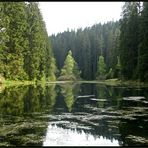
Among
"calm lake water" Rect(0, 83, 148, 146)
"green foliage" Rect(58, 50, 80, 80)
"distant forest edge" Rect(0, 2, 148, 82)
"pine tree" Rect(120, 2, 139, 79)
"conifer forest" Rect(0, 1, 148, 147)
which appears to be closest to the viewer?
"calm lake water" Rect(0, 83, 148, 146)

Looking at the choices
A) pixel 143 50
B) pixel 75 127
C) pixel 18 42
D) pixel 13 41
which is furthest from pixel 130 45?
pixel 75 127

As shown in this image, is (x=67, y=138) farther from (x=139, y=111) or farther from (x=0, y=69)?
(x=0, y=69)

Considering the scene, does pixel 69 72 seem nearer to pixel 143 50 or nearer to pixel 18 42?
pixel 18 42

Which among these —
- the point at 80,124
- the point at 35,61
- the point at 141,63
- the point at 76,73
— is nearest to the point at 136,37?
the point at 141,63

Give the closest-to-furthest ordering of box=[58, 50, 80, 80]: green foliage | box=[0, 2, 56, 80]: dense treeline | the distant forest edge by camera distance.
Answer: the distant forest edge
box=[0, 2, 56, 80]: dense treeline
box=[58, 50, 80, 80]: green foliage

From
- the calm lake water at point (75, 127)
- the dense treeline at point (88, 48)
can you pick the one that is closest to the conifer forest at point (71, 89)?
the calm lake water at point (75, 127)

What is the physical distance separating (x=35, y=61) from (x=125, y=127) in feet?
162

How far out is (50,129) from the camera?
13.7m

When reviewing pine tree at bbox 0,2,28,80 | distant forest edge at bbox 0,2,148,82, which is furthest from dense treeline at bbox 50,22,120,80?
pine tree at bbox 0,2,28,80

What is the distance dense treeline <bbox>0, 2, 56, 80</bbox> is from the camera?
160 feet

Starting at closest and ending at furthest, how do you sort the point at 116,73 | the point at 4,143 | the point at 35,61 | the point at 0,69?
1. the point at 4,143
2. the point at 0,69
3. the point at 35,61
4. the point at 116,73

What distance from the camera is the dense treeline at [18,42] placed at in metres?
48.6

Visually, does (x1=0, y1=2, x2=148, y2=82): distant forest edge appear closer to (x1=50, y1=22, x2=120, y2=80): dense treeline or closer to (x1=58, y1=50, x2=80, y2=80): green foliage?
(x1=58, y1=50, x2=80, y2=80): green foliage

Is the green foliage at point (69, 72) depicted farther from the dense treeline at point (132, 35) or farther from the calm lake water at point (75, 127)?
the calm lake water at point (75, 127)
